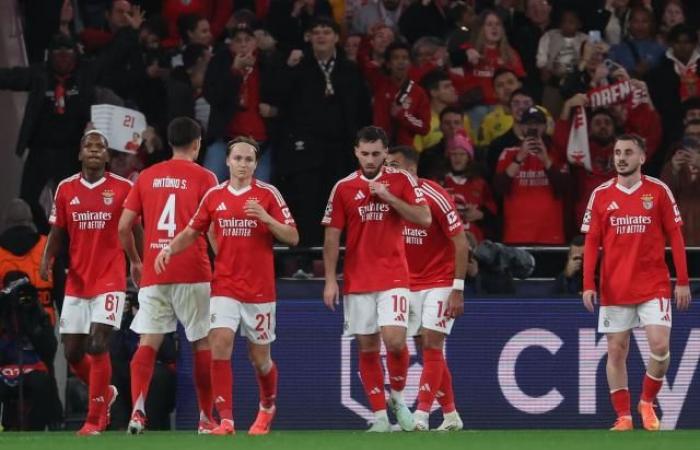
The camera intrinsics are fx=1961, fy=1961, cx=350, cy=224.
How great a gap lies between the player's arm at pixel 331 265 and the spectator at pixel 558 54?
5.89 m

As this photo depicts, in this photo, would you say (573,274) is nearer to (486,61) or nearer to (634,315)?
(634,315)

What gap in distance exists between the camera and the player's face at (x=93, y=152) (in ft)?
46.2

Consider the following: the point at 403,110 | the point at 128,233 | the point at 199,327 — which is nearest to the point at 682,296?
the point at 199,327

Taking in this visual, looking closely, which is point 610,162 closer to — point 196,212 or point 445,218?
point 445,218

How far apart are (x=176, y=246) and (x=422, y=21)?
7.87 metres

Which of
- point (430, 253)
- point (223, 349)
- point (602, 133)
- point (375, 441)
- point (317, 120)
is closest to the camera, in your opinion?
point (375, 441)

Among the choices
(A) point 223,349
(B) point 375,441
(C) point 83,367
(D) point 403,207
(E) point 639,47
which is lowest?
(B) point 375,441

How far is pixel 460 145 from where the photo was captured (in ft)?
58.2

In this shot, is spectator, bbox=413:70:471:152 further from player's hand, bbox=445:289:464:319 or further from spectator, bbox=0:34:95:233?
player's hand, bbox=445:289:464:319

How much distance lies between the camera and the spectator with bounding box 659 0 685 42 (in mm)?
20359

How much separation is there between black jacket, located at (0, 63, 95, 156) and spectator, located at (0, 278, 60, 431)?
8.70 feet

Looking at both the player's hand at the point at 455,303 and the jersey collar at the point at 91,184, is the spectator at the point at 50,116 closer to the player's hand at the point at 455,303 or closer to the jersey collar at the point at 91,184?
the jersey collar at the point at 91,184

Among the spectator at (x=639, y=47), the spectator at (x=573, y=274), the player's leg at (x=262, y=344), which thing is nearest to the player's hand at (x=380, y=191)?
the player's leg at (x=262, y=344)

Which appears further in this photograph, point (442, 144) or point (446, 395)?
point (442, 144)
